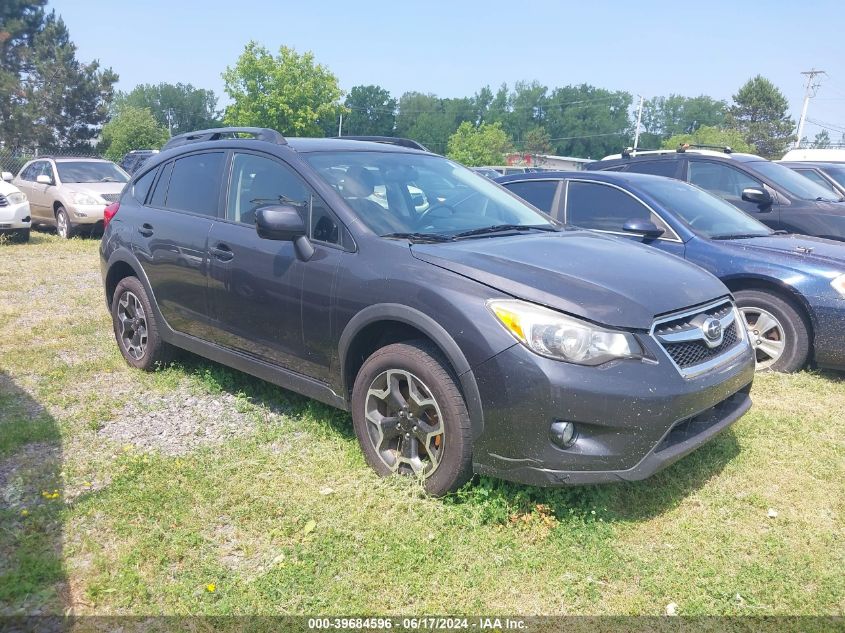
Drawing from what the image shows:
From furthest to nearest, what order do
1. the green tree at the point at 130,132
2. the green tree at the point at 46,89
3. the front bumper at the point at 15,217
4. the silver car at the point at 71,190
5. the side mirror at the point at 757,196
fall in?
the green tree at the point at 130,132 < the green tree at the point at 46,89 < the silver car at the point at 71,190 < the front bumper at the point at 15,217 < the side mirror at the point at 757,196

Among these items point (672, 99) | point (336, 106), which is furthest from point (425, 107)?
A: point (336, 106)

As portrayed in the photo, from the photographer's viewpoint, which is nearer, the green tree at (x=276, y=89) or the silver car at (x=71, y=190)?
the silver car at (x=71, y=190)

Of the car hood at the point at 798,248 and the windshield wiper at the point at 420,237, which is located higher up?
the windshield wiper at the point at 420,237

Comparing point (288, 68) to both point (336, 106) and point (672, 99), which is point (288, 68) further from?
Result: point (672, 99)

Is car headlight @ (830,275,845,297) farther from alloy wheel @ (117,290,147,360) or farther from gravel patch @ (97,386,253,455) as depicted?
alloy wheel @ (117,290,147,360)

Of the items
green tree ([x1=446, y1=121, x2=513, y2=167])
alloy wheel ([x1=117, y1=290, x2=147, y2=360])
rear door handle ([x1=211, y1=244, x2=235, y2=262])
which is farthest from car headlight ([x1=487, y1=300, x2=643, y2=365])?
green tree ([x1=446, y1=121, x2=513, y2=167])

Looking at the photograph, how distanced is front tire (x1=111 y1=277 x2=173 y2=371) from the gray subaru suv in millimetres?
188

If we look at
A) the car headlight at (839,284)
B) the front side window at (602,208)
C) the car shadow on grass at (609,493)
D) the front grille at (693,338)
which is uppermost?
the front side window at (602,208)

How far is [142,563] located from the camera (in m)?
2.90

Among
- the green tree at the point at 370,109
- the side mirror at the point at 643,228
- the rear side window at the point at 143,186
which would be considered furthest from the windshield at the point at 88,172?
the green tree at the point at 370,109

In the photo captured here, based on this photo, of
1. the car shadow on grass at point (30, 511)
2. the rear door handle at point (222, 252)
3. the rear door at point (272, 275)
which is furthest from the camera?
the rear door handle at point (222, 252)

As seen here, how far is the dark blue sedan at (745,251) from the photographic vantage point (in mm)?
5156

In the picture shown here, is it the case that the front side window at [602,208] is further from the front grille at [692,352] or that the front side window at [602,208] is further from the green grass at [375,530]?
the front grille at [692,352]

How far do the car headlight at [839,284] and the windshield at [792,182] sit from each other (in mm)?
2701
